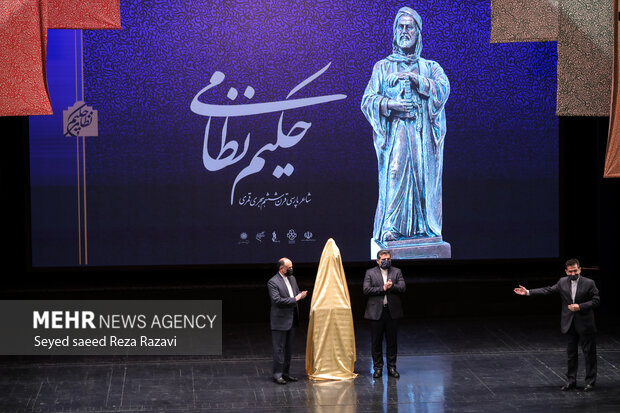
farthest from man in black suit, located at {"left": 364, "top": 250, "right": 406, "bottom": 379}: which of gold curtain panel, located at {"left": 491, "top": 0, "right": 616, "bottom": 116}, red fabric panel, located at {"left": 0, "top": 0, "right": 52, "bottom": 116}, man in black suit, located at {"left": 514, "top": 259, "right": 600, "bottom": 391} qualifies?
red fabric panel, located at {"left": 0, "top": 0, "right": 52, "bottom": 116}

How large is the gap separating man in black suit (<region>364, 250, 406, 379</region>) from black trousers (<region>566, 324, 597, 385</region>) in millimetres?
1755

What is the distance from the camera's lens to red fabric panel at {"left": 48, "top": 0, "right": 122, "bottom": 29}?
11.5m

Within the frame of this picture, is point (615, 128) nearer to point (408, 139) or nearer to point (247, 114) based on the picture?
point (408, 139)

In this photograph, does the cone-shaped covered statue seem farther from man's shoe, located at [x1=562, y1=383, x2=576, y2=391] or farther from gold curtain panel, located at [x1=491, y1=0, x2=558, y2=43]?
gold curtain panel, located at [x1=491, y1=0, x2=558, y2=43]

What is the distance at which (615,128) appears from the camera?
11891 mm

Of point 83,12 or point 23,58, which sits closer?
point 23,58

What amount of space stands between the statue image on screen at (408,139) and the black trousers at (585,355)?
3.92m

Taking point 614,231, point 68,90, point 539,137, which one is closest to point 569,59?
point 539,137

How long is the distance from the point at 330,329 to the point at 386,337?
0.61 metres

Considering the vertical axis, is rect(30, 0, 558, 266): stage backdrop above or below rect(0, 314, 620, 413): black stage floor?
above

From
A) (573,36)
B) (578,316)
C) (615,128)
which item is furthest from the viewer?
(573,36)

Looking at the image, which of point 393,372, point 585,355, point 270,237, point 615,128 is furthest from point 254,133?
point 585,355

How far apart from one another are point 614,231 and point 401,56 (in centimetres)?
382

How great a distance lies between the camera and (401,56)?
13969 mm
